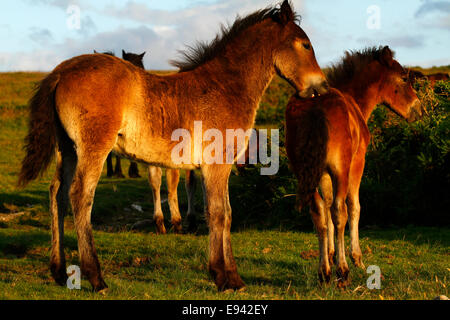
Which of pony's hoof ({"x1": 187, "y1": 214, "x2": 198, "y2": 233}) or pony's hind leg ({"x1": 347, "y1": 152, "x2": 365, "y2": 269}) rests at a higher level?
pony's hind leg ({"x1": 347, "y1": 152, "x2": 365, "y2": 269})

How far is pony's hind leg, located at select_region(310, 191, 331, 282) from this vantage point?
7.11 meters

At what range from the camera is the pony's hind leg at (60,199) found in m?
6.32

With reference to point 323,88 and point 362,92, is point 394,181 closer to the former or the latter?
point 362,92

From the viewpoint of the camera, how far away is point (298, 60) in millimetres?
6832

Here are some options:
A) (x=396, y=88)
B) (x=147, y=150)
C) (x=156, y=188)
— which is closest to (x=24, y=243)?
(x=156, y=188)

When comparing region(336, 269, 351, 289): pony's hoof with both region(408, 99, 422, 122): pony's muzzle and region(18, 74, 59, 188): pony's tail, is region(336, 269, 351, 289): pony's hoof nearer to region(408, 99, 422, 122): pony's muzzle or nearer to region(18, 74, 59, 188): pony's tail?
region(408, 99, 422, 122): pony's muzzle

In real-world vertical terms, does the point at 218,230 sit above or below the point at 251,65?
below

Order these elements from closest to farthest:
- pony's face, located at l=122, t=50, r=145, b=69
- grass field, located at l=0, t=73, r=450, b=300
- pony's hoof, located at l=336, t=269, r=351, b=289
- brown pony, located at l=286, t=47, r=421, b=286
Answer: grass field, located at l=0, t=73, r=450, b=300, pony's hoof, located at l=336, t=269, r=351, b=289, brown pony, located at l=286, t=47, r=421, b=286, pony's face, located at l=122, t=50, r=145, b=69

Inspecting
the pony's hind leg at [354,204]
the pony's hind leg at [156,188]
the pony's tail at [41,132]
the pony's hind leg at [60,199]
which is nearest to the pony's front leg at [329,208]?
the pony's hind leg at [354,204]

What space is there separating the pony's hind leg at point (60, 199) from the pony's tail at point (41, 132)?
26cm

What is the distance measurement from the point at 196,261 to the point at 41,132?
3.77 meters

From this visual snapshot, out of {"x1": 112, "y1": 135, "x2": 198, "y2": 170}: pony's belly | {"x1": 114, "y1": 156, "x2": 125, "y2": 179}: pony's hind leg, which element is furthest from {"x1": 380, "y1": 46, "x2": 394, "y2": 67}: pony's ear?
{"x1": 114, "y1": 156, "x2": 125, "y2": 179}: pony's hind leg

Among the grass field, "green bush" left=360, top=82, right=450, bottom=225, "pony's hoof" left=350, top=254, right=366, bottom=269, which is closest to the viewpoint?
the grass field

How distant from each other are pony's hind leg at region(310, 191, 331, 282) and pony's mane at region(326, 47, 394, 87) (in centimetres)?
262
